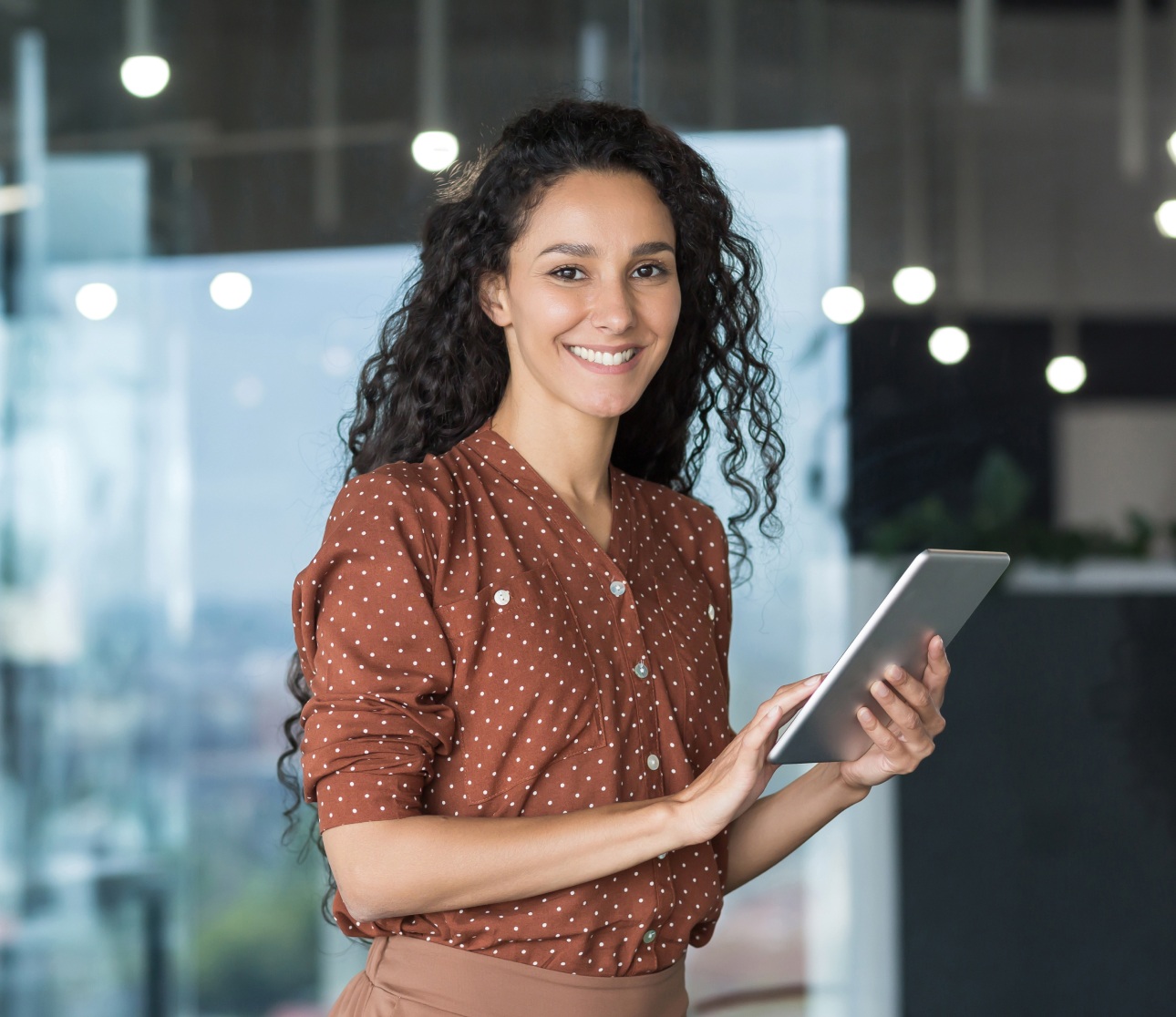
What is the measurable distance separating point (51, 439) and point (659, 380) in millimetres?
1696

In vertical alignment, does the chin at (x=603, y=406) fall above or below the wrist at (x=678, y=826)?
above

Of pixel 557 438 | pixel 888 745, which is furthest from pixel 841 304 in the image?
pixel 888 745

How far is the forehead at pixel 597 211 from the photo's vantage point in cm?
144

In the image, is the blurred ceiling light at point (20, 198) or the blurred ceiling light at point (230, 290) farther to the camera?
the blurred ceiling light at point (20, 198)

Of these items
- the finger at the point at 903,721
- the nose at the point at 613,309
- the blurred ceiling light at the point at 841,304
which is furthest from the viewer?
the blurred ceiling light at the point at 841,304

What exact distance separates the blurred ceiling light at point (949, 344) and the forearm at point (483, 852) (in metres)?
1.61

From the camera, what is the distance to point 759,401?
→ 1826 millimetres

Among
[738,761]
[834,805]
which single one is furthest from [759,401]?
[738,761]

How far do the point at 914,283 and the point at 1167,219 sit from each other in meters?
0.50

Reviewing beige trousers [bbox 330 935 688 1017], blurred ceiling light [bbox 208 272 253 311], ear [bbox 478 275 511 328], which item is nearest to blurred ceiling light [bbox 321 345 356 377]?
blurred ceiling light [bbox 208 272 253 311]

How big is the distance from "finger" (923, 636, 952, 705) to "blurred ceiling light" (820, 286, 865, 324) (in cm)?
139

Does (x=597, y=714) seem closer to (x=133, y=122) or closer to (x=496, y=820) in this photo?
(x=496, y=820)

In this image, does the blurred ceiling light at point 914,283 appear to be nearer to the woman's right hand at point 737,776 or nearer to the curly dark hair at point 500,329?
the curly dark hair at point 500,329

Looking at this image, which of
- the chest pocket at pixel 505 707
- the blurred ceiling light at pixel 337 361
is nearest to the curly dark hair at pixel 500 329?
the chest pocket at pixel 505 707
